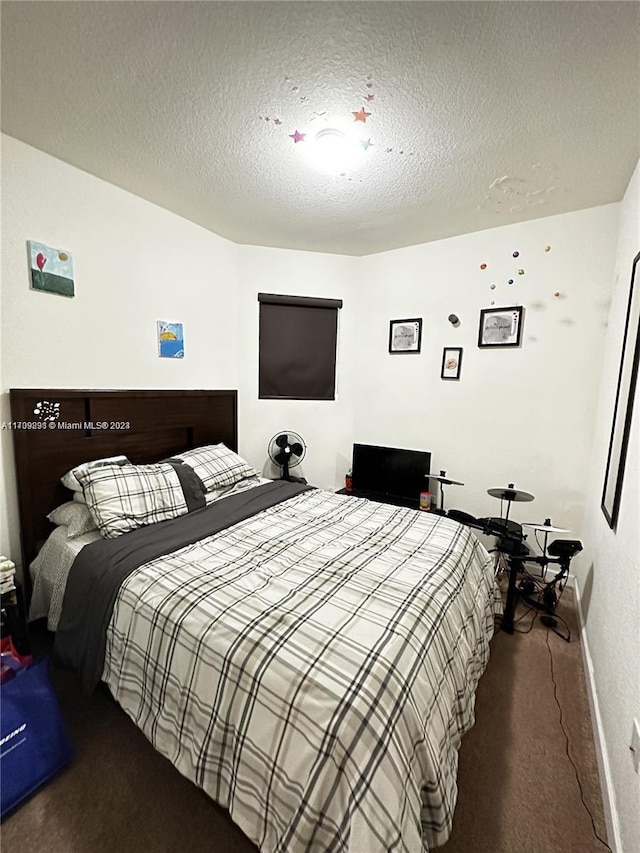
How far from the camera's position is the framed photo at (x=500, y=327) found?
2695 mm

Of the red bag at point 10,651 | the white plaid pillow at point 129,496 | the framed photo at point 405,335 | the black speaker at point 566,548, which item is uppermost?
the framed photo at point 405,335

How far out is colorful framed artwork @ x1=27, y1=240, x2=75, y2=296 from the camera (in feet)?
6.29

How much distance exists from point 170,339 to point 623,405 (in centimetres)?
284

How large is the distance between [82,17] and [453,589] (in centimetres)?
252

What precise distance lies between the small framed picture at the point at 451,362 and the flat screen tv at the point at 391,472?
0.71 metres

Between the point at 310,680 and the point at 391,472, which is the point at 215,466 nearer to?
the point at 391,472

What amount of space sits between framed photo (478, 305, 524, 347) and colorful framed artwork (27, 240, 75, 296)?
2895 millimetres

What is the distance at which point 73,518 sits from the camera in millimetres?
1923

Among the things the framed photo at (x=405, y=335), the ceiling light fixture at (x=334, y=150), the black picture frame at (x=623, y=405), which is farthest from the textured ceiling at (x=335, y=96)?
the framed photo at (x=405, y=335)

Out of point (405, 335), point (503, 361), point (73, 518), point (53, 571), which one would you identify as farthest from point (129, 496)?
point (503, 361)

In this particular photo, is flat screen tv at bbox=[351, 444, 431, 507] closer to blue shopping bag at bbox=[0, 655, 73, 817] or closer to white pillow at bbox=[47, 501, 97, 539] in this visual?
white pillow at bbox=[47, 501, 97, 539]

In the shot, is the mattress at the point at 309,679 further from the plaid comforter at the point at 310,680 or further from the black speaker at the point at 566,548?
the black speaker at the point at 566,548

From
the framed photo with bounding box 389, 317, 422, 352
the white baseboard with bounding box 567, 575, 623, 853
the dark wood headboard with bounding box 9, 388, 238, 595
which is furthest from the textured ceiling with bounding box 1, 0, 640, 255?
the white baseboard with bounding box 567, 575, 623, 853

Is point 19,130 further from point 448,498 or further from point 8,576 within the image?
point 448,498
